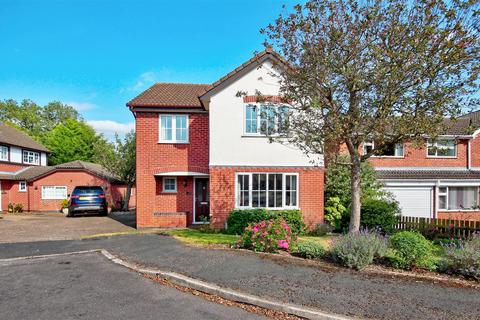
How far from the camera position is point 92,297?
5277 millimetres

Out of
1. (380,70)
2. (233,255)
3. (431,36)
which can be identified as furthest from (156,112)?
(431,36)

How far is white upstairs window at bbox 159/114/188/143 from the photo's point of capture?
13617 mm

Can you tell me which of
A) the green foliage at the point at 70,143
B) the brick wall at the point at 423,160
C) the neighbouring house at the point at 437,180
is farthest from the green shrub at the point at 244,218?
the green foliage at the point at 70,143

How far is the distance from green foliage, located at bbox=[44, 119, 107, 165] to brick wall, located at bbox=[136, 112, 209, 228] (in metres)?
36.6

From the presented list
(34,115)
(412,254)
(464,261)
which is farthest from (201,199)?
(34,115)

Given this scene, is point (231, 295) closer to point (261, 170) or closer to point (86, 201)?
point (261, 170)

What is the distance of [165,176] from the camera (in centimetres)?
1385

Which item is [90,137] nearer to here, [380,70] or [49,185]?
[49,185]

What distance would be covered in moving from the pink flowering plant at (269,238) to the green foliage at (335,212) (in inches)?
194

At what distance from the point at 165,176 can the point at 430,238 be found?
11.2 meters

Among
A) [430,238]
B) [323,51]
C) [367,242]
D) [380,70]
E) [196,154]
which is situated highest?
[323,51]

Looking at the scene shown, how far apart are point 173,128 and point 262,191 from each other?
493cm

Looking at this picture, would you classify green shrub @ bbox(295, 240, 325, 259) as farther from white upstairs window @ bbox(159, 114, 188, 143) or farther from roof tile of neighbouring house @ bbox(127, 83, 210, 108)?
roof tile of neighbouring house @ bbox(127, 83, 210, 108)

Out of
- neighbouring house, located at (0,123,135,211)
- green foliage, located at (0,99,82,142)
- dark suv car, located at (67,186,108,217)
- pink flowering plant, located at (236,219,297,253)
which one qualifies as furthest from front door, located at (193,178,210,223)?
green foliage, located at (0,99,82,142)
